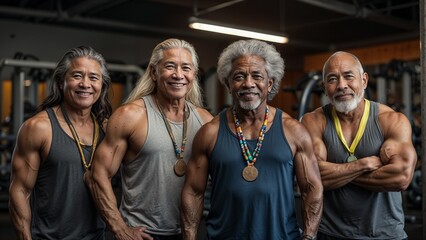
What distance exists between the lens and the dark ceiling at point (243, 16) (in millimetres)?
7363

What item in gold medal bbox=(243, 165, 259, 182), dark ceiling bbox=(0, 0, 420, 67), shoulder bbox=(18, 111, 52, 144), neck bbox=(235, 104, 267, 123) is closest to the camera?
gold medal bbox=(243, 165, 259, 182)

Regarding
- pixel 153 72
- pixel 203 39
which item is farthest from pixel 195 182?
pixel 203 39

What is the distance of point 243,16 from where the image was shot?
848 cm

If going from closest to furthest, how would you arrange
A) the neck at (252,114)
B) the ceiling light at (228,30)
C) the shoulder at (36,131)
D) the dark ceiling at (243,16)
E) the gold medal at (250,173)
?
the gold medal at (250,173) < the neck at (252,114) < the shoulder at (36,131) < the ceiling light at (228,30) < the dark ceiling at (243,16)

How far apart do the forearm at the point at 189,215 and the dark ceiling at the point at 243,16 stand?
492 centimetres

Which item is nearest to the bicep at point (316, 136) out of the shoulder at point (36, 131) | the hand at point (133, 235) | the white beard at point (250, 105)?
the white beard at point (250, 105)

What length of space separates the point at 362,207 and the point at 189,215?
2.49 ft

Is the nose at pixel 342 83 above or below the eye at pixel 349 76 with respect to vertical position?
below

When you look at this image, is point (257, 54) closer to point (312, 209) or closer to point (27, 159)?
point (312, 209)

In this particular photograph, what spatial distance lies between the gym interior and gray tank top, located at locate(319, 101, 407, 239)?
3.11 m

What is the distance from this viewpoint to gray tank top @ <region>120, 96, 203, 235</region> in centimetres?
192

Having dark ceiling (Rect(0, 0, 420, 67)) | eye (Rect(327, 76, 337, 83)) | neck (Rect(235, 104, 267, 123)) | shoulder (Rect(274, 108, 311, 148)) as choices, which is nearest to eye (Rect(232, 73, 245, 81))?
neck (Rect(235, 104, 267, 123))

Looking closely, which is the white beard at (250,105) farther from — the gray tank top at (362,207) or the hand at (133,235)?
the hand at (133,235)

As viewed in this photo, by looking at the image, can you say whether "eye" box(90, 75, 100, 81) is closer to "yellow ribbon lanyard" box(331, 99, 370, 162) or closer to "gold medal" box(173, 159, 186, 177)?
"gold medal" box(173, 159, 186, 177)
